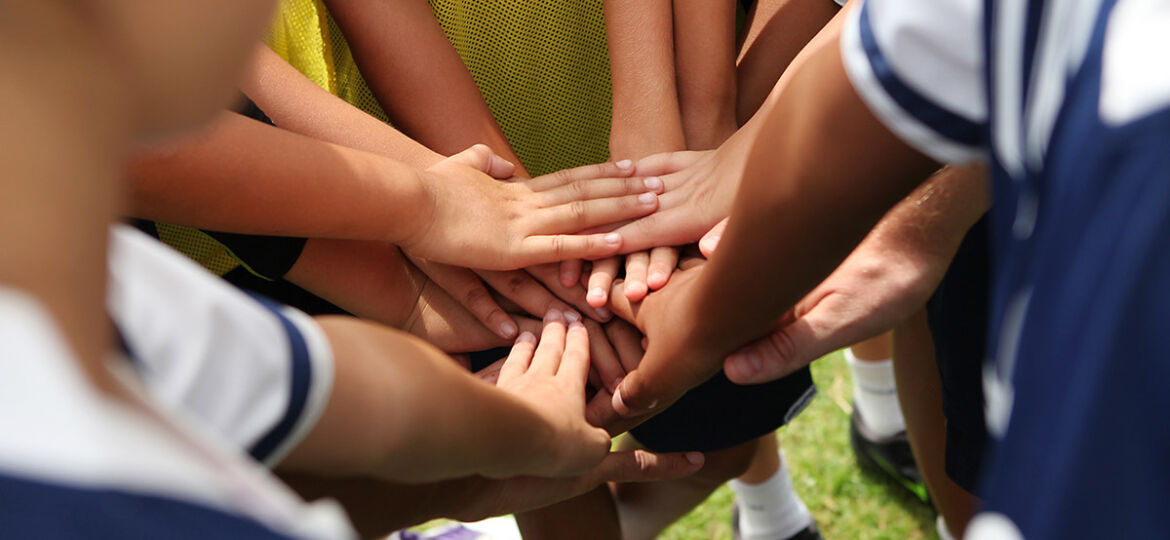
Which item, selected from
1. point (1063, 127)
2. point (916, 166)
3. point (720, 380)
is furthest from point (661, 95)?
point (1063, 127)

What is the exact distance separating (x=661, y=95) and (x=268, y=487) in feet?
3.05

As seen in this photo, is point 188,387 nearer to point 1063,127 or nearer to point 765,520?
point 1063,127

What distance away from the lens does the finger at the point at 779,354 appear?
1.02m

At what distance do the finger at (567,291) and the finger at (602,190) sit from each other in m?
0.08

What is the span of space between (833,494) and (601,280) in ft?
2.73

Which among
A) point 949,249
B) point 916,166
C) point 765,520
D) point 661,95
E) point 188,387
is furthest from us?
point 765,520

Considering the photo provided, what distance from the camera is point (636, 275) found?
3.80 ft

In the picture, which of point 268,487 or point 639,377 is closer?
point 268,487

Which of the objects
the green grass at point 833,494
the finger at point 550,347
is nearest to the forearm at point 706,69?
the finger at point 550,347

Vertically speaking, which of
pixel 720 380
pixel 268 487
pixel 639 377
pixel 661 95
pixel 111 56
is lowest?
pixel 720 380

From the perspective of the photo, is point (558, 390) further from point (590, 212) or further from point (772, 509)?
point (772, 509)

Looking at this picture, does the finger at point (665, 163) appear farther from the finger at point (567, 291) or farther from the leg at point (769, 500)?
the leg at point (769, 500)

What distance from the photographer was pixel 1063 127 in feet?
1.43

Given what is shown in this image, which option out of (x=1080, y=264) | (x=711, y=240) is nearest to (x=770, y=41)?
(x=711, y=240)
